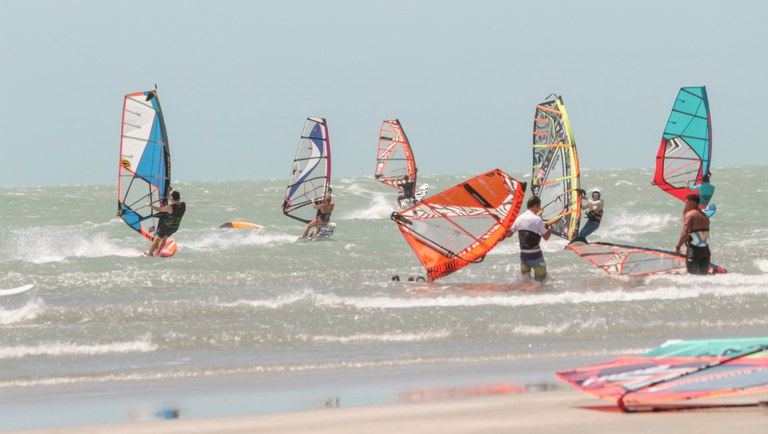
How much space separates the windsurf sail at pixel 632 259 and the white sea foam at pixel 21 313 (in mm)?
5557

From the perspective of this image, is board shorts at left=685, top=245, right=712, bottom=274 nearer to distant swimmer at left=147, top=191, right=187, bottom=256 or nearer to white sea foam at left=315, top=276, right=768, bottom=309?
white sea foam at left=315, top=276, right=768, bottom=309

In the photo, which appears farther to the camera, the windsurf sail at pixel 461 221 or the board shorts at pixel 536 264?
the windsurf sail at pixel 461 221

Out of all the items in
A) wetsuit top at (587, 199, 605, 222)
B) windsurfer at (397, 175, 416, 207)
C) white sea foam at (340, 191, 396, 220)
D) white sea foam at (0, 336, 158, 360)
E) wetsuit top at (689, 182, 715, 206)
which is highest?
wetsuit top at (689, 182, 715, 206)

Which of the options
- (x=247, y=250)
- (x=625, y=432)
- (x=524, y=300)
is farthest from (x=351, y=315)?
(x=247, y=250)

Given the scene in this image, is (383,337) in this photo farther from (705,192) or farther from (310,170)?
(310,170)

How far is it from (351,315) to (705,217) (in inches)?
160

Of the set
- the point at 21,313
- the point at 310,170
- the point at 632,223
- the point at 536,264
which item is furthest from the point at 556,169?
the point at 632,223

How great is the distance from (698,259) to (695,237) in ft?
0.99

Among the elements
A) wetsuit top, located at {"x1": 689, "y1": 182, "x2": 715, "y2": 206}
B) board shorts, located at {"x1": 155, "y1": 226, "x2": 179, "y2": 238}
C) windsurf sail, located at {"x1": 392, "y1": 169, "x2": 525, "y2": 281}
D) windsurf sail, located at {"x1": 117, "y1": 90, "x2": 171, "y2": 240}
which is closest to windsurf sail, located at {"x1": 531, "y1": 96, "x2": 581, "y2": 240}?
wetsuit top, located at {"x1": 689, "y1": 182, "x2": 715, "y2": 206}

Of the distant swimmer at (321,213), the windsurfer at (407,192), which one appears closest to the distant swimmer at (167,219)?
the distant swimmer at (321,213)

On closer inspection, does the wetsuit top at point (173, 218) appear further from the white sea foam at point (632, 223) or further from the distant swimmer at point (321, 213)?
the white sea foam at point (632, 223)

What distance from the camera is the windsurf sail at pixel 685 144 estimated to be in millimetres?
14711

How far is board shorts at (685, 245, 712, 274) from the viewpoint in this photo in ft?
37.0

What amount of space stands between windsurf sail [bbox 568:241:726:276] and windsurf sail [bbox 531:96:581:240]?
1524 millimetres
